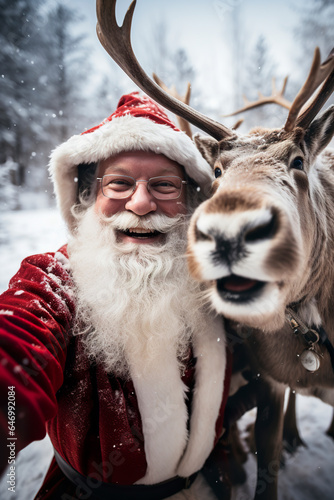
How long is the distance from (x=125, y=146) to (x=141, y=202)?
0.33 m

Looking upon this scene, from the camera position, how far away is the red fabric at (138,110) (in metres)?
1.38

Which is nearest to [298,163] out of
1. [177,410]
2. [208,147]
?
[208,147]

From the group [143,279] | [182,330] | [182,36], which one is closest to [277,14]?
[182,36]

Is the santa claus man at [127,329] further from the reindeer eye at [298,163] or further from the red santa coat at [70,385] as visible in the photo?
the reindeer eye at [298,163]

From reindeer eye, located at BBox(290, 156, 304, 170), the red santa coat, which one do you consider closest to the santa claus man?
the red santa coat

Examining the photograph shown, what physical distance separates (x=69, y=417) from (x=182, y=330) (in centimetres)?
59

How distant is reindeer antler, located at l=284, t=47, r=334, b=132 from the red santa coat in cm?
118

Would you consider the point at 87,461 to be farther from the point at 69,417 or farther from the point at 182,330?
the point at 182,330

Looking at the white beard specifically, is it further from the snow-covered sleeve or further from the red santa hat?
the red santa hat

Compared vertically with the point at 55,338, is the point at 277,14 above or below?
above

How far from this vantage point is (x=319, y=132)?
1.12m

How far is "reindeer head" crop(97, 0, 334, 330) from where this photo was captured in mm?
709

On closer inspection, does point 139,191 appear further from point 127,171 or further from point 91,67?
point 91,67

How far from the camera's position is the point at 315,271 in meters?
1.21
